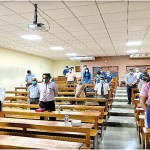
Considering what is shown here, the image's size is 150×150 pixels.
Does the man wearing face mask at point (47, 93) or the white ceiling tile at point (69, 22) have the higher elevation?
the white ceiling tile at point (69, 22)

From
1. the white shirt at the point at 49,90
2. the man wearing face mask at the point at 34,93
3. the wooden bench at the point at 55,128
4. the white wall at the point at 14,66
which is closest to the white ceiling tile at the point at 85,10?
the white shirt at the point at 49,90

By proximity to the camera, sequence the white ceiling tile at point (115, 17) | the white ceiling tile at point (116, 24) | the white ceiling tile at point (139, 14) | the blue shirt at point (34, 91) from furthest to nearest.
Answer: the blue shirt at point (34, 91), the white ceiling tile at point (116, 24), the white ceiling tile at point (115, 17), the white ceiling tile at point (139, 14)

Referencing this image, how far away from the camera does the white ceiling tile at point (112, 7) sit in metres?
4.05

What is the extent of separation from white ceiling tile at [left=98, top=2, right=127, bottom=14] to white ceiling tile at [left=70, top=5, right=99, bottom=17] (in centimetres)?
15

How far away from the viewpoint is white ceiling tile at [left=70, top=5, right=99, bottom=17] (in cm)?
422

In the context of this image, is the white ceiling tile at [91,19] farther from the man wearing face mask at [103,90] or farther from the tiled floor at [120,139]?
the tiled floor at [120,139]

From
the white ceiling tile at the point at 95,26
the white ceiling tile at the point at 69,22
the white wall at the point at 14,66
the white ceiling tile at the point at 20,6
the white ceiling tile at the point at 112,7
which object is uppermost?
the white ceiling tile at the point at 95,26

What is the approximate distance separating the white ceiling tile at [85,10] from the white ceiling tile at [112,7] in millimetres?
153

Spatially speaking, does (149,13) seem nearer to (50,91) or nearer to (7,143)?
(50,91)

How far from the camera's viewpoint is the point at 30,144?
2523mm

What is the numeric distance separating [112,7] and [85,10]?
590 millimetres

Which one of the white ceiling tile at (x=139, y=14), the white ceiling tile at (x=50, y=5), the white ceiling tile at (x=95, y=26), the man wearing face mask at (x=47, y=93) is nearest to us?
the white ceiling tile at (x=50, y=5)

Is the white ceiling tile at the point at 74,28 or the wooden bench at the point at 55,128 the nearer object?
the wooden bench at the point at 55,128

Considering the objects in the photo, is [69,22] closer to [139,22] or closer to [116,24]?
[116,24]
